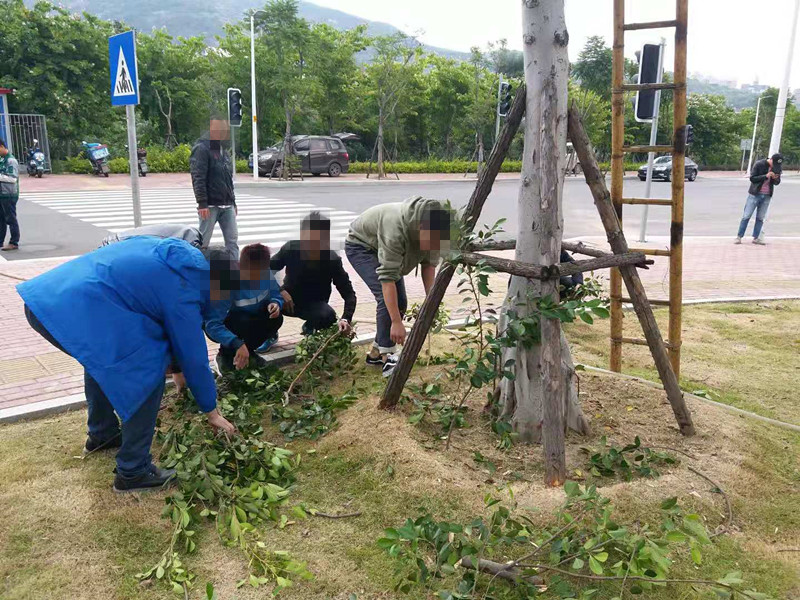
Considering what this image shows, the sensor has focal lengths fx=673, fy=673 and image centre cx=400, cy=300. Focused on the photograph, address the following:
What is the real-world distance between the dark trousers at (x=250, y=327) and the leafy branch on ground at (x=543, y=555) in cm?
233

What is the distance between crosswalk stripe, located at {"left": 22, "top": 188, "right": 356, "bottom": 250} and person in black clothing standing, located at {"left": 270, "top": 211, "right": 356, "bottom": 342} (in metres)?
5.78

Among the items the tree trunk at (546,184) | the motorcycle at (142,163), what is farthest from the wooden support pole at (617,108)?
the motorcycle at (142,163)

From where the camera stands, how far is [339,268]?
499 centimetres

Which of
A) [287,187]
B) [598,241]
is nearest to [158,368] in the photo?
[598,241]

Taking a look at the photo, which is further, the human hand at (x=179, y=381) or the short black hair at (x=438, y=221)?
the human hand at (x=179, y=381)

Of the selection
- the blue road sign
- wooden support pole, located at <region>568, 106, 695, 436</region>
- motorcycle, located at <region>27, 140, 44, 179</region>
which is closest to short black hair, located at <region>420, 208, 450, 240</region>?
wooden support pole, located at <region>568, 106, 695, 436</region>

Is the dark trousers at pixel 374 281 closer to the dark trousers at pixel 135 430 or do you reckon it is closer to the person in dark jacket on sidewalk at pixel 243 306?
the person in dark jacket on sidewalk at pixel 243 306

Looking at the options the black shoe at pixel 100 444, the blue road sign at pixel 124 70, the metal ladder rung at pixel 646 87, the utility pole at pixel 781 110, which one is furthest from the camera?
the utility pole at pixel 781 110

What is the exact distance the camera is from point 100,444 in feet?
12.2

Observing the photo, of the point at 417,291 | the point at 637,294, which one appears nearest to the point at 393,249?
the point at 637,294

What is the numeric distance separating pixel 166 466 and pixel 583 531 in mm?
2060

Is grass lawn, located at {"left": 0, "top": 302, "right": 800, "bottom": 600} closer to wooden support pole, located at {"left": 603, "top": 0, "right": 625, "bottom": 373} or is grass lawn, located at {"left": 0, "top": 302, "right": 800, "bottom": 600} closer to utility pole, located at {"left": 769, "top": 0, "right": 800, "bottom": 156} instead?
wooden support pole, located at {"left": 603, "top": 0, "right": 625, "bottom": 373}

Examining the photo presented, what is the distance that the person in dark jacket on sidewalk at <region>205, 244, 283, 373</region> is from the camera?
10.9 ft

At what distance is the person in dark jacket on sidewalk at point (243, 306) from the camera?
3.33 m
